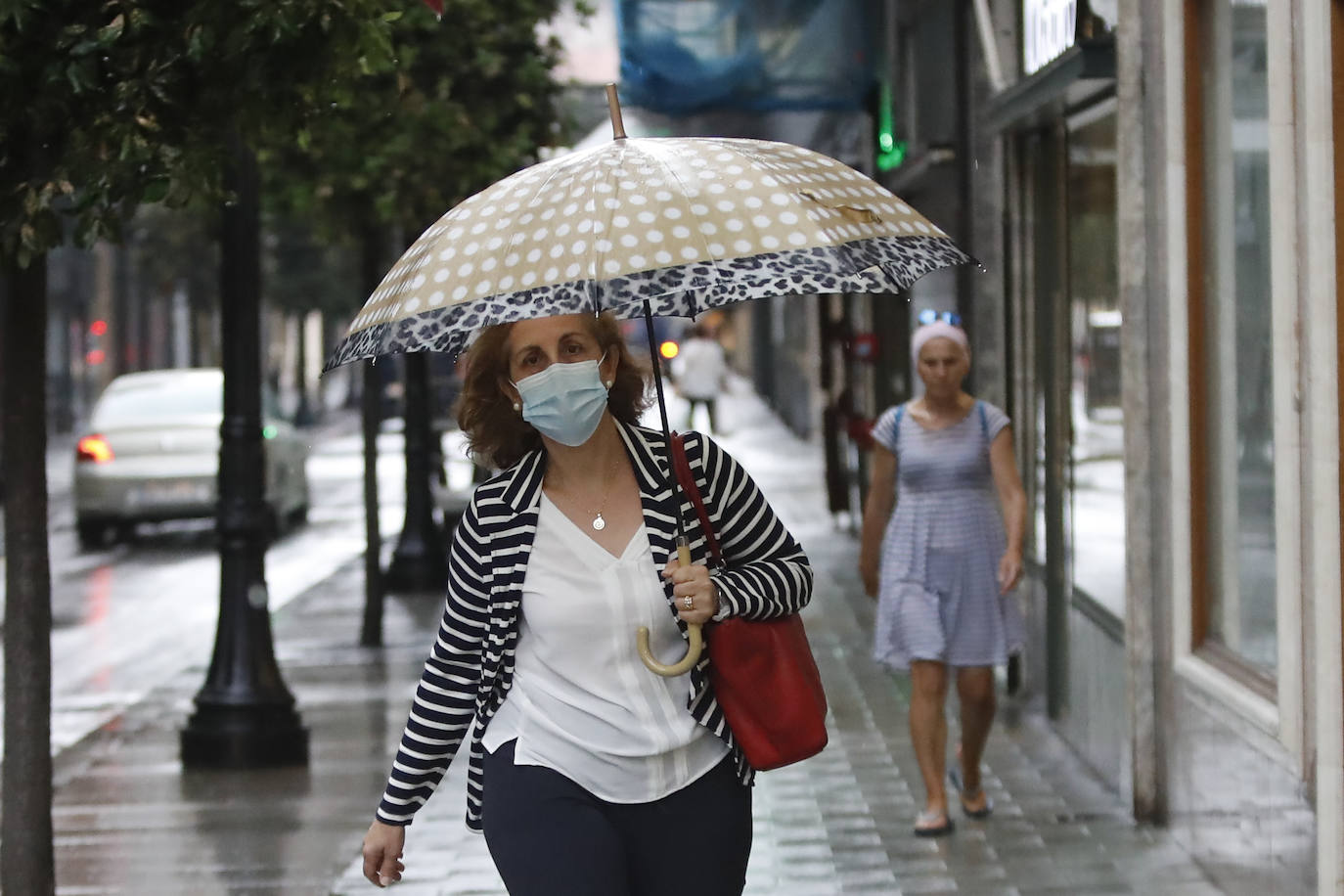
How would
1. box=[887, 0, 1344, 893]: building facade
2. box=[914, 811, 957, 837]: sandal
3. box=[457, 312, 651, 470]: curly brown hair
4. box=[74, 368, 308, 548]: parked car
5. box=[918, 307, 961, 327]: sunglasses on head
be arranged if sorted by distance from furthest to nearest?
box=[74, 368, 308, 548]: parked car, box=[918, 307, 961, 327]: sunglasses on head, box=[914, 811, 957, 837]: sandal, box=[887, 0, 1344, 893]: building facade, box=[457, 312, 651, 470]: curly brown hair

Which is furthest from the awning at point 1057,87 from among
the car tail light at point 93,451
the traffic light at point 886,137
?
the car tail light at point 93,451

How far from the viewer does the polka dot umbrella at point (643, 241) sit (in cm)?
344

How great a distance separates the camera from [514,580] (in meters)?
3.62

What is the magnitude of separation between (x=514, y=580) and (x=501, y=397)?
1.27ft

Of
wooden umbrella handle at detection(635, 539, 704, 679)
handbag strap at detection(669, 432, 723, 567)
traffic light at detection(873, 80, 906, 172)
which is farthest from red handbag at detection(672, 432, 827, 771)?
traffic light at detection(873, 80, 906, 172)

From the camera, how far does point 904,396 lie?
1477 centimetres

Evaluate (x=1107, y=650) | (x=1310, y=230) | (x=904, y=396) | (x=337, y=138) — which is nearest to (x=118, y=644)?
(x=337, y=138)

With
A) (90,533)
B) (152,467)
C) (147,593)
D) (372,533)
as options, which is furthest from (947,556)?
(90,533)

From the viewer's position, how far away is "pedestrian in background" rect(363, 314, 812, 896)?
11.6 feet

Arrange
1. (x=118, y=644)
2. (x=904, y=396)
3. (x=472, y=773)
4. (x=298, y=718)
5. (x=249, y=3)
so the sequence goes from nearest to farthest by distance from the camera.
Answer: (x=472, y=773), (x=249, y=3), (x=298, y=718), (x=118, y=644), (x=904, y=396)

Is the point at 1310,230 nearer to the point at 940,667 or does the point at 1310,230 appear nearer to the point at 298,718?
the point at 940,667

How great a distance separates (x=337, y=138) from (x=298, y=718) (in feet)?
12.2

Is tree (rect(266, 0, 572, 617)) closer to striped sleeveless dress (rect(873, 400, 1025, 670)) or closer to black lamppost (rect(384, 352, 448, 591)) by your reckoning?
black lamppost (rect(384, 352, 448, 591))

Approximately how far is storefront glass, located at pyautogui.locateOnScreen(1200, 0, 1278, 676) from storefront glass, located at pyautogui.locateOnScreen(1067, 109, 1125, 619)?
0.95m
